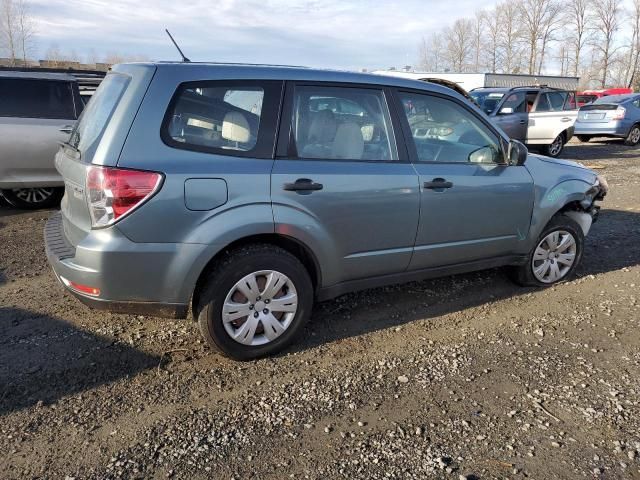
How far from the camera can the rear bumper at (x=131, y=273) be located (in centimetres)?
288

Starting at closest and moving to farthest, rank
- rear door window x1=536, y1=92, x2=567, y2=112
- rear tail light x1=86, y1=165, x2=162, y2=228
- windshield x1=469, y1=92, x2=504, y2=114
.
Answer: rear tail light x1=86, y1=165, x2=162, y2=228 → rear door window x1=536, y1=92, x2=567, y2=112 → windshield x1=469, y1=92, x2=504, y2=114

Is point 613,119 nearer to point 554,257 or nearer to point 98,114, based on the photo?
point 554,257

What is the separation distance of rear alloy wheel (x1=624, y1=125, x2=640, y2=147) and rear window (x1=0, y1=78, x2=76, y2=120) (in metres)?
16.4

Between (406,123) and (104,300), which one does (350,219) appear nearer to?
(406,123)

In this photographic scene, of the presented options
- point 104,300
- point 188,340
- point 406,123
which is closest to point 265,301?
point 188,340

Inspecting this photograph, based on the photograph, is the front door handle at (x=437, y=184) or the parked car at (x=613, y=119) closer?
the front door handle at (x=437, y=184)

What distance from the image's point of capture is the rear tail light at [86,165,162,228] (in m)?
2.80

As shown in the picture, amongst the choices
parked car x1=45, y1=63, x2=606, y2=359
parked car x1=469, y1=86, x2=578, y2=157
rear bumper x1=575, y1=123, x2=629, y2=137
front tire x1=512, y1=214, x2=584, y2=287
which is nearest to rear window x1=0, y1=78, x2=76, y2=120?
parked car x1=45, y1=63, x2=606, y2=359

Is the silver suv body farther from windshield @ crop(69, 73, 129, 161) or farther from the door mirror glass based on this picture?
the door mirror glass

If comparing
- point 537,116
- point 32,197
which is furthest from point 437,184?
point 537,116

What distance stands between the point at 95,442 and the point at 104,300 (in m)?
0.80

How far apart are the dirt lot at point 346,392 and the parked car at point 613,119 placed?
13.8 m

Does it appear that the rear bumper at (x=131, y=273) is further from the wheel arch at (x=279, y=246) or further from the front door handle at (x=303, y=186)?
the front door handle at (x=303, y=186)

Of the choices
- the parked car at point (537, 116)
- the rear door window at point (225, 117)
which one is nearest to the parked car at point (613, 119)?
the parked car at point (537, 116)
